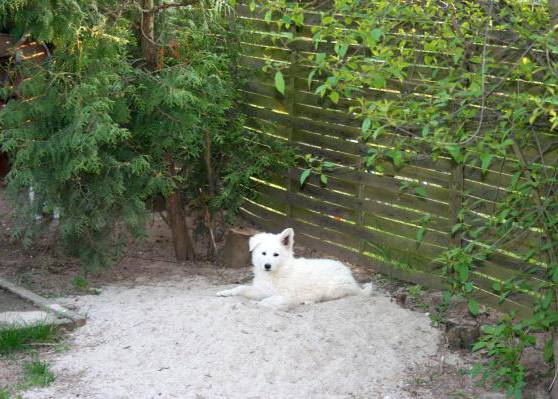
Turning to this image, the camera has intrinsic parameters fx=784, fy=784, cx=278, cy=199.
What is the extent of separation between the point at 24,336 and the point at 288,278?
2.23 metres

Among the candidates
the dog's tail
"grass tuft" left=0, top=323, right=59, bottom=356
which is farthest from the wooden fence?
"grass tuft" left=0, top=323, right=59, bottom=356

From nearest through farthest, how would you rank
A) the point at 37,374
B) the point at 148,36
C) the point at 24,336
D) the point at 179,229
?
the point at 37,374
the point at 24,336
the point at 148,36
the point at 179,229

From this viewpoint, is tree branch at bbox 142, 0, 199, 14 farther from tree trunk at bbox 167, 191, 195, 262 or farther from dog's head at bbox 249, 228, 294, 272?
dog's head at bbox 249, 228, 294, 272

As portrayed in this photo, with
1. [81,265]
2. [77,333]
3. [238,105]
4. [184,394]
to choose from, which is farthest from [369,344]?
[238,105]

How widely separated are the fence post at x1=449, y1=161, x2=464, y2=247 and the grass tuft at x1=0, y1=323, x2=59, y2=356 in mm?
3274

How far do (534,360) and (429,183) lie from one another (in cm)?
197

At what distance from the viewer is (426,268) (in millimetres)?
7148

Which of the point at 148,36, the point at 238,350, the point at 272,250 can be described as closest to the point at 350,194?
the point at 272,250

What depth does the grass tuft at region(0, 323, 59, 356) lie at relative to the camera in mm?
5516

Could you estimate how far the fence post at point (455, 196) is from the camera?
6496 mm

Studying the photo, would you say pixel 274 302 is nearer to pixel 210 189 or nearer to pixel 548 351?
pixel 210 189

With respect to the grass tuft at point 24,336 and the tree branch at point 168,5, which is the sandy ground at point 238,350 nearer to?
the grass tuft at point 24,336

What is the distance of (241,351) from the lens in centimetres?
544

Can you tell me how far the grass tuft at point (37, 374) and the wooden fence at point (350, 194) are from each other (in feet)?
10.0
